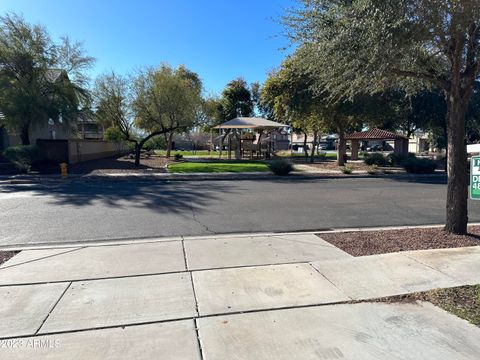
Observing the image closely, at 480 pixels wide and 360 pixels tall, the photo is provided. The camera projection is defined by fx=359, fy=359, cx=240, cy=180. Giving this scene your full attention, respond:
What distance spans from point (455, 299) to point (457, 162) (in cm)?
317

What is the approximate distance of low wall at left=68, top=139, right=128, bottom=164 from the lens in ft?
77.7

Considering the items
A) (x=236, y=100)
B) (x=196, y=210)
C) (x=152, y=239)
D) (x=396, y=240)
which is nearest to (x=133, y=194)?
(x=196, y=210)

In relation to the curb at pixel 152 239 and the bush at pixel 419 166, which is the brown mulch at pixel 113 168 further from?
the bush at pixel 419 166

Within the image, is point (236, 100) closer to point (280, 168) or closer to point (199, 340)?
point (280, 168)

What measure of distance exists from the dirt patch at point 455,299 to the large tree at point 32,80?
20746 mm

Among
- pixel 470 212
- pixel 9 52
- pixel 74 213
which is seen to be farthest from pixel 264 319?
pixel 9 52

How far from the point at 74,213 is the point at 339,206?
23.3 feet

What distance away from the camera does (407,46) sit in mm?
6086

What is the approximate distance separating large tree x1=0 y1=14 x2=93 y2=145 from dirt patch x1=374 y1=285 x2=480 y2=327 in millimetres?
20746

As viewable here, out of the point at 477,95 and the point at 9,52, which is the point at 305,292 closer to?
the point at 9,52

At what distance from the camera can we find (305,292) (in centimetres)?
433

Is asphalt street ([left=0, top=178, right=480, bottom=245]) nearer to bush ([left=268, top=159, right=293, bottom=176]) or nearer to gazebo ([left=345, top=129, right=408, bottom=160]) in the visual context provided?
bush ([left=268, top=159, right=293, bottom=176])

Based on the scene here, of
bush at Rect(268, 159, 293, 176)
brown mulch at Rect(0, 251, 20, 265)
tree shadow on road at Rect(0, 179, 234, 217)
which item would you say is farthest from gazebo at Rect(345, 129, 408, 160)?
brown mulch at Rect(0, 251, 20, 265)

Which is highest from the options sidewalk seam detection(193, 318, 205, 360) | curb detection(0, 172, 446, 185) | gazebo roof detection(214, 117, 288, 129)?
gazebo roof detection(214, 117, 288, 129)
